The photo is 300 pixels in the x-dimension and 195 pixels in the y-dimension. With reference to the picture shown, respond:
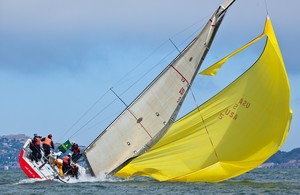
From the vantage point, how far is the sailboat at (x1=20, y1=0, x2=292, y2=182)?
3491cm

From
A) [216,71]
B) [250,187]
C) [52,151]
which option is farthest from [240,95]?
[52,151]

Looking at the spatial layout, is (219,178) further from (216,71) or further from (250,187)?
(216,71)

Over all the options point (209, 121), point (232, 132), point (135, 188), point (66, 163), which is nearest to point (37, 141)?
point (66, 163)

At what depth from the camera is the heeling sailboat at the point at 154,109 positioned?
35062 mm

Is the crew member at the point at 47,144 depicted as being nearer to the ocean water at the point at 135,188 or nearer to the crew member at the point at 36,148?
the crew member at the point at 36,148

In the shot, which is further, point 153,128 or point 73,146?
point 73,146

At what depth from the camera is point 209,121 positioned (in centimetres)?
3625

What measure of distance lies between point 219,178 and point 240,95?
3926mm

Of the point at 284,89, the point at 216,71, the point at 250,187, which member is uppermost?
the point at 216,71

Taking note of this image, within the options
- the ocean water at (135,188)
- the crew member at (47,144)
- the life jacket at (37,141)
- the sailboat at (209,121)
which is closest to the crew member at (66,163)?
the ocean water at (135,188)

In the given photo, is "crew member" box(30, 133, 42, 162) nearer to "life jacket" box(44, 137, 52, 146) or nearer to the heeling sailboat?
"life jacket" box(44, 137, 52, 146)

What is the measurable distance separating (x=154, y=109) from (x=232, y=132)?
371 cm

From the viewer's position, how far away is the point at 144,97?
35.2 m

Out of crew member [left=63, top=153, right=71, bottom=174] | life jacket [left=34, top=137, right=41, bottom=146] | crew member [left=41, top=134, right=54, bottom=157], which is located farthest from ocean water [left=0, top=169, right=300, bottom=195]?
life jacket [left=34, top=137, right=41, bottom=146]
